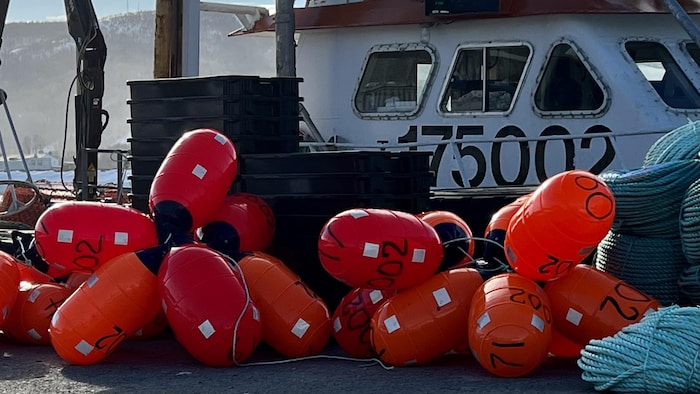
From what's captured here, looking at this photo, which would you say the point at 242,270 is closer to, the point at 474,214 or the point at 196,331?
the point at 196,331

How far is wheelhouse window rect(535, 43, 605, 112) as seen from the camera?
9523 millimetres

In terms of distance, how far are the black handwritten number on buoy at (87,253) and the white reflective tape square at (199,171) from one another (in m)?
0.66

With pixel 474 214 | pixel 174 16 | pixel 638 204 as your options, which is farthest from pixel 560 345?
pixel 174 16

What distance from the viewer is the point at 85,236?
628 cm

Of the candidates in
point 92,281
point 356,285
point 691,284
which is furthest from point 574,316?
point 92,281

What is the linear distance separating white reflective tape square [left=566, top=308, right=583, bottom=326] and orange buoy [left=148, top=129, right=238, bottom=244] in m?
2.18

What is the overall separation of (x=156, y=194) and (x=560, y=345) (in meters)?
2.45

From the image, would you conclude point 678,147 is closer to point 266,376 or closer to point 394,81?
point 266,376

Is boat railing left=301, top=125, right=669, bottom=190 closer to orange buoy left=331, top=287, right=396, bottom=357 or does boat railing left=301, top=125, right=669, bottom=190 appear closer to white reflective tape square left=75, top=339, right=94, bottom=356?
orange buoy left=331, top=287, right=396, bottom=357

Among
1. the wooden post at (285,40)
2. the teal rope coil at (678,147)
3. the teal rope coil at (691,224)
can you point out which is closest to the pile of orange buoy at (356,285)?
the teal rope coil at (691,224)

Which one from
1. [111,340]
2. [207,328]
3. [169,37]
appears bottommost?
[111,340]

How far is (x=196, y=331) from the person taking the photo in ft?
18.7

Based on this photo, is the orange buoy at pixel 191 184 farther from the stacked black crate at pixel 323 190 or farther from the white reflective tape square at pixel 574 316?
the white reflective tape square at pixel 574 316

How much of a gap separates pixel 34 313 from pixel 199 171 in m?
1.29
